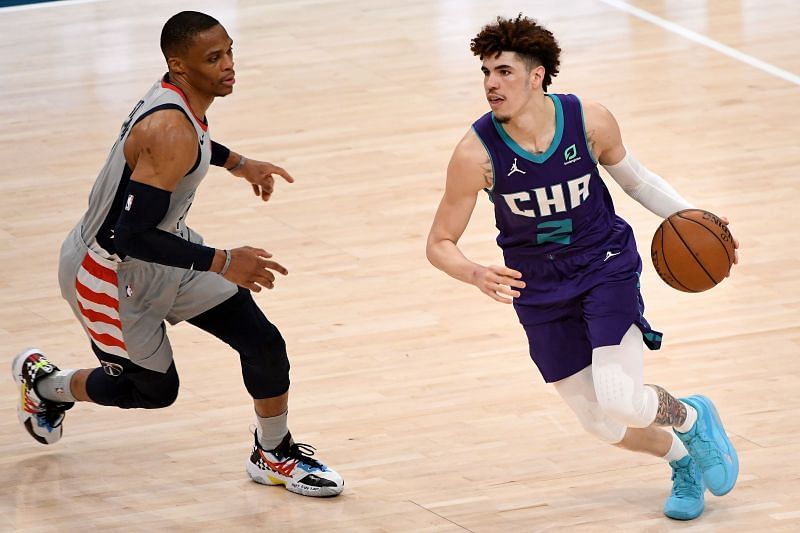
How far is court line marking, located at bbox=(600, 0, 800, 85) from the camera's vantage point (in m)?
10.4

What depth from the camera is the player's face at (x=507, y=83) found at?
496 centimetres

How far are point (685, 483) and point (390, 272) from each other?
2724 mm

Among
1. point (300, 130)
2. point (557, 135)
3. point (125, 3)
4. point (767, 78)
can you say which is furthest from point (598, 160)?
point (125, 3)

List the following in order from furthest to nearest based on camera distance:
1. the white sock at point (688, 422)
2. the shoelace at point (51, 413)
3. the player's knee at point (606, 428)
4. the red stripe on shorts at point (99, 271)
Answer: the shoelace at point (51, 413)
the red stripe on shorts at point (99, 271)
the white sock at point (688, 422)
the player's knee at point (606, 428)

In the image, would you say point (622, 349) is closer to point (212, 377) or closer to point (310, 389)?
point (310, 389)

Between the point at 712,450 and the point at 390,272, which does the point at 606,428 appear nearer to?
the point at 712,450

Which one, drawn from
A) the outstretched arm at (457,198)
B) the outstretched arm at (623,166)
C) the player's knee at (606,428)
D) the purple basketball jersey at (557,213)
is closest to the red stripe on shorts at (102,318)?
the outstretched arm at (457,198)

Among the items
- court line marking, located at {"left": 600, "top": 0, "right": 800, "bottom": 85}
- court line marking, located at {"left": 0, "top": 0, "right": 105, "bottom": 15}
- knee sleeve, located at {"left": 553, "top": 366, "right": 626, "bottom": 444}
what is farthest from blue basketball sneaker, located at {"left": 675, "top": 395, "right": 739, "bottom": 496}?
court line marking, located at {"left": 0, "top": 0, "right": 105, "bottom": 15}

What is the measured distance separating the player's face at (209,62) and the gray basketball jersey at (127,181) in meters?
0.08

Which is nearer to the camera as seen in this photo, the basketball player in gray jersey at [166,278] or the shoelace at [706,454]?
the basketball player in gray jersey at [166,278]

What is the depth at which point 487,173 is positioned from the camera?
16.5 feet

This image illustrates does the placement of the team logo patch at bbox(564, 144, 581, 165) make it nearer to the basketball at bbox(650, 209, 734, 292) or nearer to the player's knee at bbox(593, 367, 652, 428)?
the basketball at bbox(650, 209, 734, 292)

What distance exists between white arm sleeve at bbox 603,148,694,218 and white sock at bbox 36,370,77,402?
2.23 m

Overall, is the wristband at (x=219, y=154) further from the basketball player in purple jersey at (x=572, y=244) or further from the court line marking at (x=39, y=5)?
the court line marking at (x=39, y=5)
